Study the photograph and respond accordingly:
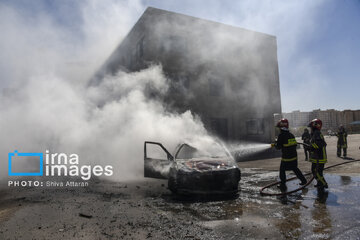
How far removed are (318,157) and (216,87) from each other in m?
11.2

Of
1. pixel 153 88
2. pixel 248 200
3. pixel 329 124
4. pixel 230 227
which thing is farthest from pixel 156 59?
pixel 329 124

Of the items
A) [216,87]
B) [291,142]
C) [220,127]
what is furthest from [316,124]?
[216,87]

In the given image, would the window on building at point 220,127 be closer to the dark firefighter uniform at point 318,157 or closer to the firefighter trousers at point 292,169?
the firefighter trousers at point 292,169

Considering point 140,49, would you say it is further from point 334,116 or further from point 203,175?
point 334,116

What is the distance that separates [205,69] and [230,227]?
1316 centimetres

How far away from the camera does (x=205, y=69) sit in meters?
15.5

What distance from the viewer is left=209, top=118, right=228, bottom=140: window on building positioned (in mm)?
15680

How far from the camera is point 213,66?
1578 cm

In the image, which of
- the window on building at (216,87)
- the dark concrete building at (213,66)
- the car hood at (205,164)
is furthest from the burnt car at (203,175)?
the window on building at (216,87)

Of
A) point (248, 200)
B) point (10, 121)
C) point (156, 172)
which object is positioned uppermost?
point (10, 121)

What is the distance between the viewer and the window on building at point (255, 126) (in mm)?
17031

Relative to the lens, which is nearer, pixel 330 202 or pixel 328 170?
pixel 330 202

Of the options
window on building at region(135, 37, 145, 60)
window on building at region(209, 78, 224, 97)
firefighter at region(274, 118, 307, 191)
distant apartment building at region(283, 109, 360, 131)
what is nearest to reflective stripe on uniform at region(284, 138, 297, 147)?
firefighter at region(274, 118, 307, 191)

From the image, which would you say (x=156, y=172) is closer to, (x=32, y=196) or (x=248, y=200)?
(x=248, y=200)
